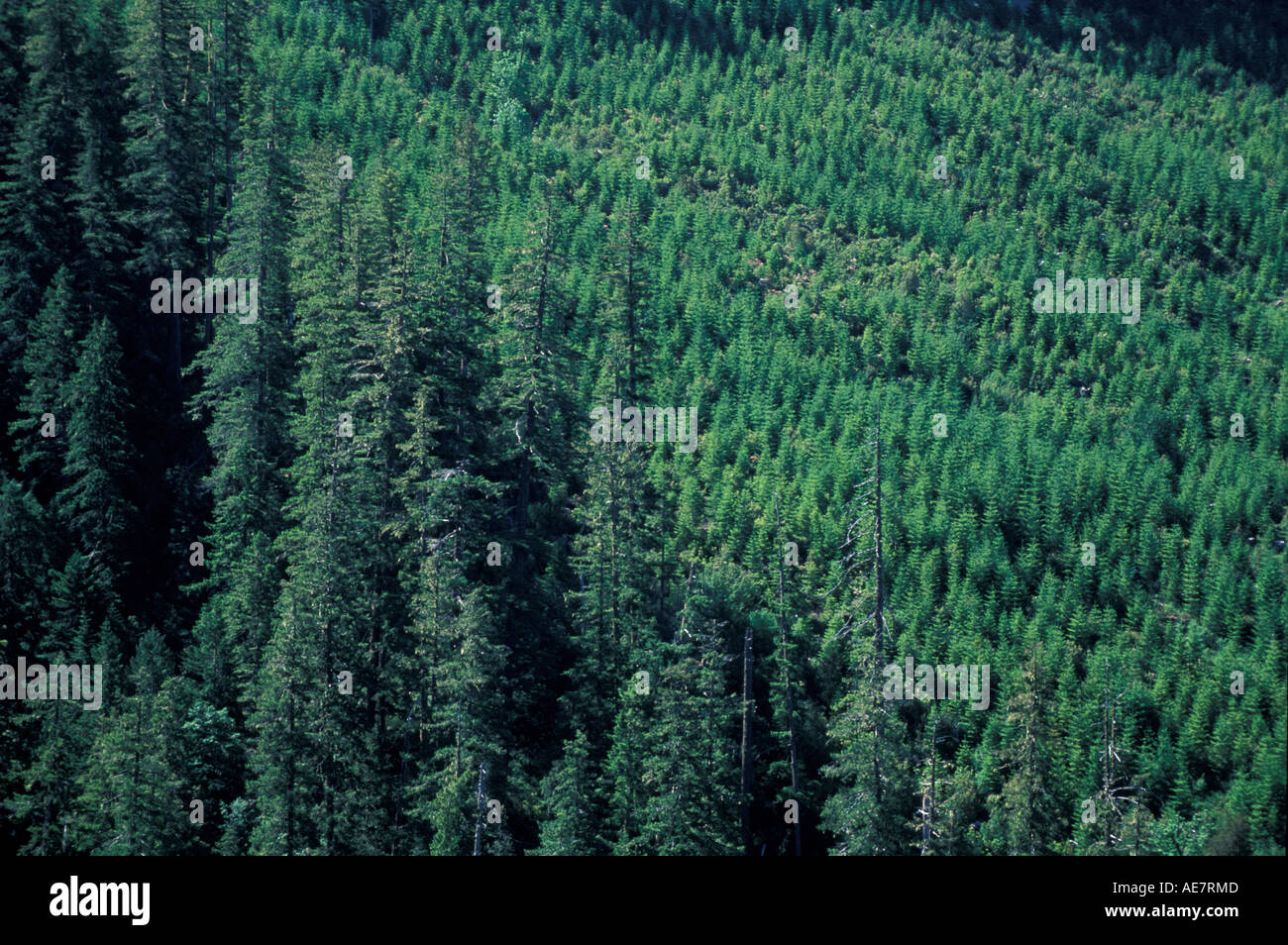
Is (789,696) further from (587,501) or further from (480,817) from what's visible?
(480,817)

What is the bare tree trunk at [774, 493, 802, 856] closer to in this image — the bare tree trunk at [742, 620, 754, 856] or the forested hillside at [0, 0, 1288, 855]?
the forested hillside at [0, 0, 1288, 855]

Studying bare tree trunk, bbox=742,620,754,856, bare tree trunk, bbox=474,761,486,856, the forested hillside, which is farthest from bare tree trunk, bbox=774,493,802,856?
bare tree trunk, bbox=474,761,486,856

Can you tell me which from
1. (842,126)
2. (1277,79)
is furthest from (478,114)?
(1277,79)

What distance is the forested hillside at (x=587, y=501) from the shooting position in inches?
1198

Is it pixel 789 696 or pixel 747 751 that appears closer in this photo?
pixel 747 751

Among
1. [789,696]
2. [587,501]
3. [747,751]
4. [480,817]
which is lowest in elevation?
[480,817]

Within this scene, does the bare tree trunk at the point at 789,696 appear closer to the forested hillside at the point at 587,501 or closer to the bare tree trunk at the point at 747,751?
the forested hillside at the point at 587,501

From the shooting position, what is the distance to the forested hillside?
99.8ft

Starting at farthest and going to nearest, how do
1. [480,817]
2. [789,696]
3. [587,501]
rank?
[587,501] < [789,696] < [480,817]

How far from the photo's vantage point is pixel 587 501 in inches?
1473

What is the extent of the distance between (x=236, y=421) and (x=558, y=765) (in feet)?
49.9

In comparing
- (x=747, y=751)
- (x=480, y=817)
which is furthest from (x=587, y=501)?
(x=480, y=817)

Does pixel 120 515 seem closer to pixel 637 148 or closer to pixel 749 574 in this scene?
pixel 749 574

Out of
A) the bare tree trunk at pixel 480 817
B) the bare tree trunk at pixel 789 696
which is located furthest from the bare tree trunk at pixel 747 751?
the bare tree trunk at pixel 480 817
